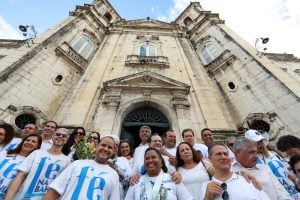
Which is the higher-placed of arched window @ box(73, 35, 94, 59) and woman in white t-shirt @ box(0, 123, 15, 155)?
arched window @ box(73, 35, 94, 59)

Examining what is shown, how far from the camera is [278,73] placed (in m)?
10.9

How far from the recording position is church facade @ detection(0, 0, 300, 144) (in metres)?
9.80

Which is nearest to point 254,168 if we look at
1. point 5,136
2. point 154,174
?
point 154,174

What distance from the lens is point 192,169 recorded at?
3.61 meters

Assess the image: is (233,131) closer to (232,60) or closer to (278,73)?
(278,73)

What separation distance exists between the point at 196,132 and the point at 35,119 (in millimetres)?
7292

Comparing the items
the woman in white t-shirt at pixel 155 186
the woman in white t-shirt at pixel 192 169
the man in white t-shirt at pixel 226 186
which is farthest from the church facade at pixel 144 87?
the man in white t-shirt at pixel 226 186

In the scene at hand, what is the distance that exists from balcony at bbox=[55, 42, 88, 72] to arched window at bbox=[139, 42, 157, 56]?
13.6ft

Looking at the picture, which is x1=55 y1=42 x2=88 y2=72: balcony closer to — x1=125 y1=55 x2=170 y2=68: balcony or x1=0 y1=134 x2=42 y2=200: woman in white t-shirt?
x1=125 y1=55 x2=170 y2=68: balcony

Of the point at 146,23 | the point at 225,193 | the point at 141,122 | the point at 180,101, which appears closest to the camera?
the point at 225,193

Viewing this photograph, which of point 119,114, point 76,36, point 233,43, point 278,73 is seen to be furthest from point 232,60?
point 76,36

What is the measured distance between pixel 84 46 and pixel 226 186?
49.5 ft

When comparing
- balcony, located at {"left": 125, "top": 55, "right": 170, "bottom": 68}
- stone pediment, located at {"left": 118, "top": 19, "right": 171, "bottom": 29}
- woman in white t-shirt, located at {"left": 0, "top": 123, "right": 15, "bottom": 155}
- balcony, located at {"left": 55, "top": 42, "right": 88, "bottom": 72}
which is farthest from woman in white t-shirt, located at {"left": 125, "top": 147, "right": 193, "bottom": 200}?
stone pediment, located at {"left": 118, "top": 19, "right": 171, "bottom": 29}

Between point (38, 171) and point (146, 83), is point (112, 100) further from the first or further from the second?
point (38, 171)
